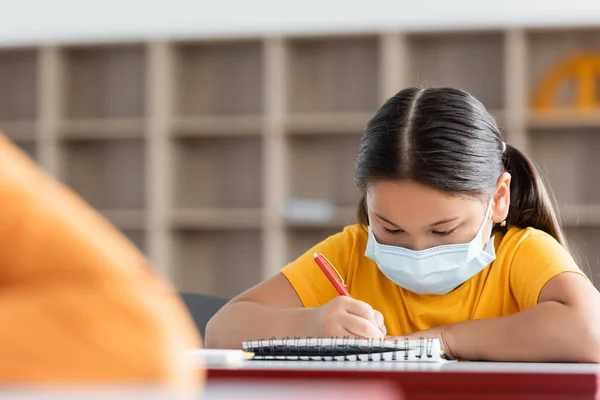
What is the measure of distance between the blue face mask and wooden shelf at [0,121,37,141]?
3.40 meters

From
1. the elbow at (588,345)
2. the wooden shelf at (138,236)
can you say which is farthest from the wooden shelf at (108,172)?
the elbow at (588,345)

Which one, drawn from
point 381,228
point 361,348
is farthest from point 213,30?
point 361,348

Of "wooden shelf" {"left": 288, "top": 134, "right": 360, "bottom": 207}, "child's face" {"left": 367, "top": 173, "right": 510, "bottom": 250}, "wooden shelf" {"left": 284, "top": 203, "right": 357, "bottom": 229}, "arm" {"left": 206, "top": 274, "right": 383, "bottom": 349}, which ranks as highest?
"wooden shelf" {"left": 288, "top": 134, "right": 360, "bottom": 207}

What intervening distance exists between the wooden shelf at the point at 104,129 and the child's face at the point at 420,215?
10.3 feet

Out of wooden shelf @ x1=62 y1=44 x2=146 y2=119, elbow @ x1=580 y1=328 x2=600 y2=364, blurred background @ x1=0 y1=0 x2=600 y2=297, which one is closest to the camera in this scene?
elbow @ x1=580 y1=328 x2=600 y2=364

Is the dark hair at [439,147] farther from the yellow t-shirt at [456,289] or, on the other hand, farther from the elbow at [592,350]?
the elbow at [592,350]

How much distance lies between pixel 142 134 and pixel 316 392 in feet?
14.5

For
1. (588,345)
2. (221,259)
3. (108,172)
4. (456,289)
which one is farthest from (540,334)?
(108,172)

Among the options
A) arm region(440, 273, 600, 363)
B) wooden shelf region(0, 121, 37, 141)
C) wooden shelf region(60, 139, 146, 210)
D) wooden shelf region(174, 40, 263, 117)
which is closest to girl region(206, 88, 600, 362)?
arm region(440, 273, 600, 363)

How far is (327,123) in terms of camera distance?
4406 millimetres

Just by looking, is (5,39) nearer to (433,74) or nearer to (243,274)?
(243,274)

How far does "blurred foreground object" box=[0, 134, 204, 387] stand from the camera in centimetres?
28

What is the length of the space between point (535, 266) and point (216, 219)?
3.06 m

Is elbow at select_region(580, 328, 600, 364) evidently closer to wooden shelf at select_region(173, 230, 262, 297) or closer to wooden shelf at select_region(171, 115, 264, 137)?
wooden shelf at select_region(171, 115, 264, 137)
